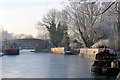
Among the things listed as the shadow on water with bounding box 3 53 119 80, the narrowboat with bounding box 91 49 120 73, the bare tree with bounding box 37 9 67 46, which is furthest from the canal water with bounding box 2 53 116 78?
the bare tree with bounding box 37 9 67 46

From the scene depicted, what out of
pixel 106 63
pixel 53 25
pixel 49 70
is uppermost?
pixel 53 25

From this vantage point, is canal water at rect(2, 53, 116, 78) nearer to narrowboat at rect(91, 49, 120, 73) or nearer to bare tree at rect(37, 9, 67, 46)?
narrowboat at rect(91, 49, 120, 73)

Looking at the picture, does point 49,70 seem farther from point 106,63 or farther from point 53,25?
point 53,25

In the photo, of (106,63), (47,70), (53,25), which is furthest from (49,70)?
(53,25)

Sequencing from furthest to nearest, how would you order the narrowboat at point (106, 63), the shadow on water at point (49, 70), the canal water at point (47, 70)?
the canal water at point (47, 70) → the narrowboat at point (106, 63) → the shadow on water at point (49, 70)

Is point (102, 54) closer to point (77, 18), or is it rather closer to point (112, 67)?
point (112, 67)

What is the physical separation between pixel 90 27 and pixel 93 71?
1362 inches

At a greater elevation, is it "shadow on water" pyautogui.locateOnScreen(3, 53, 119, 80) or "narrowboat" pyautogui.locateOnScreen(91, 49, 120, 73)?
"narrowboat" pyautogui.locateOnScreen(91, 49, 120, 73)

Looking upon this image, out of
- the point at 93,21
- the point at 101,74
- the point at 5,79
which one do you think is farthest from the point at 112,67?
the point at 93,21

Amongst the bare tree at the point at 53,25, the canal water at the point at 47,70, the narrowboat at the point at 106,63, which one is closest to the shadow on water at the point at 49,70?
the canal water at the point at 47,70

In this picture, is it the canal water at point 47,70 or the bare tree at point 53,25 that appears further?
the bare tree at point 53,25

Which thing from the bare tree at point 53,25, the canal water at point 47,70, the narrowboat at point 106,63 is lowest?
the canal water at point 47,70

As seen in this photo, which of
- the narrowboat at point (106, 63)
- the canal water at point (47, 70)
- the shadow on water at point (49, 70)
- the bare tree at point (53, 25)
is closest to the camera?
the shadow on water at point (49, 70)

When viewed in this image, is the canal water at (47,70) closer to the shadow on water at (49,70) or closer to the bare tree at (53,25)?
the shadow on water at (49,70)
